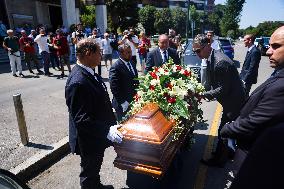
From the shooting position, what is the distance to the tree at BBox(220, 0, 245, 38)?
7575 centimetres

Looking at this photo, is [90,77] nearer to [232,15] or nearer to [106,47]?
[106,47]

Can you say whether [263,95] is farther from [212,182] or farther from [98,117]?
[212,182]

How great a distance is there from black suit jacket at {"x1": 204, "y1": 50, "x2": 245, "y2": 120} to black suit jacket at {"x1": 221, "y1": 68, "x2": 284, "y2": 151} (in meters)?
1.61

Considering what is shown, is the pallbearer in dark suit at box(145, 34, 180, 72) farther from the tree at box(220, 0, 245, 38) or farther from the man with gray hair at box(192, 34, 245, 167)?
the tree at box(220, 0, 245, 38)

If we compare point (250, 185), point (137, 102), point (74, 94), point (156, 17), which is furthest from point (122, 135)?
point (156, 17)

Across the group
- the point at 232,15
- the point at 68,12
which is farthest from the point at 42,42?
the point at 232,15

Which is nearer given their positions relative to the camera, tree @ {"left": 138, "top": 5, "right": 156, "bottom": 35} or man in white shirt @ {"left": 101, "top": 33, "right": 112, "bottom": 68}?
man in white shirt @ {"left": 101, "top": 33, "right": 112, "bottom": 68}

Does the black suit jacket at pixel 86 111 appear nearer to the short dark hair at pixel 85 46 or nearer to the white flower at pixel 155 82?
the short dark hair at pixel 85 46

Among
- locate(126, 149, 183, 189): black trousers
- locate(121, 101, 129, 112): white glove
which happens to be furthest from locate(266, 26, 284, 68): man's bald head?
locate(121, 101, 129, 112): white glove

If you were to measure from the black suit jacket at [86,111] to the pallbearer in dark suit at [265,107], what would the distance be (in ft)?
5.03

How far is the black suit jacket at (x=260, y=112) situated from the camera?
2250 millimetres

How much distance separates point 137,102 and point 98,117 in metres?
1.01

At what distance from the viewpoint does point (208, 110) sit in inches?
319

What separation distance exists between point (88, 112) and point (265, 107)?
6.33ft
